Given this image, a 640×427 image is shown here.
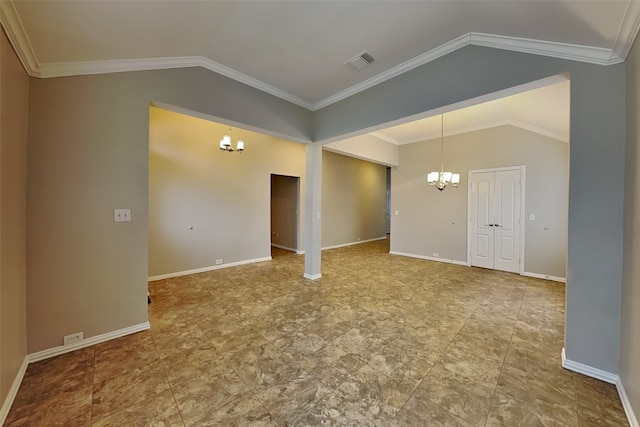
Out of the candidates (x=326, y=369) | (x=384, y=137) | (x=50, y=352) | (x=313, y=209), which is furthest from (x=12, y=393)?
(x=384, y=137)

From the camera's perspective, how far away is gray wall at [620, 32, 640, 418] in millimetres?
1509

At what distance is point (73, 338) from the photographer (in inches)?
88.4

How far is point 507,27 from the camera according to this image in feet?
6.88

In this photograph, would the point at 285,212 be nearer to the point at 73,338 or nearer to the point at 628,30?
the point at 73,338

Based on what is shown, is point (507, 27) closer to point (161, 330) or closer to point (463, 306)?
point (463, 306)

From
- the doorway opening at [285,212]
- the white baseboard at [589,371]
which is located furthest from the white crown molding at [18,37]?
the doorway opening at [285,212]

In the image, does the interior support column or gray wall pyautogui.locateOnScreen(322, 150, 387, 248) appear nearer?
the interior support column

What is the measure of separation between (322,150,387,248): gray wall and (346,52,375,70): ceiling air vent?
453 centimetres

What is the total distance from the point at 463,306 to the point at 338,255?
3719 millimetres

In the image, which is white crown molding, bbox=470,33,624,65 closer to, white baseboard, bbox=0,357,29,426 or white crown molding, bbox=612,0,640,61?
white crown molding, bbox=612,0,640,61

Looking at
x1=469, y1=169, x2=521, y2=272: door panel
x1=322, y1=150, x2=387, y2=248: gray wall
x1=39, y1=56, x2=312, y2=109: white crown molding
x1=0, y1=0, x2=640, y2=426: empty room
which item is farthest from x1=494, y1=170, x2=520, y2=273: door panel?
x1=39, y1=56, x2=312, y2=109: white crown molding

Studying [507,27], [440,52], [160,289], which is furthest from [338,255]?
[507,27]

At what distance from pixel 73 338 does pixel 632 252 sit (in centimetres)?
456

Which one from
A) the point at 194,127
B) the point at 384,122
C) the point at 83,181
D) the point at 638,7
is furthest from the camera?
the point at 194,127
